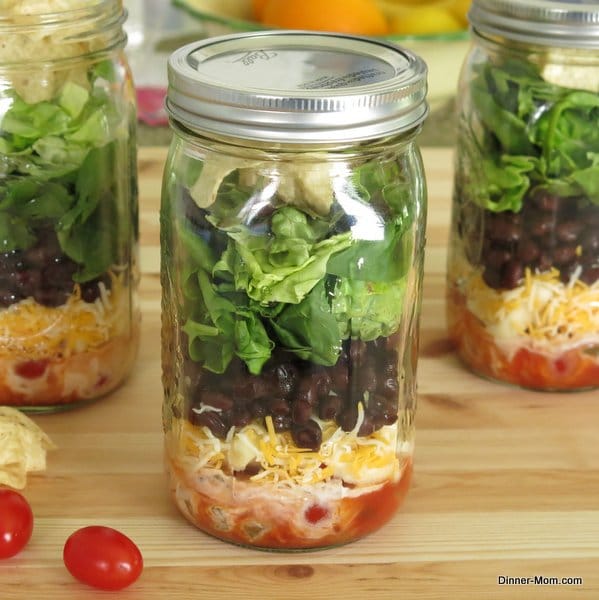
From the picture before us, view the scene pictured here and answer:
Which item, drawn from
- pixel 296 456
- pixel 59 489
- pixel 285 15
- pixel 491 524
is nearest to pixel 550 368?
pixel 491 524

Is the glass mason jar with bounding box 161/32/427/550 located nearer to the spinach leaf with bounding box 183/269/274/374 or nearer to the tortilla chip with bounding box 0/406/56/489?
the spinach leaf with bounding box 183/269/274/374

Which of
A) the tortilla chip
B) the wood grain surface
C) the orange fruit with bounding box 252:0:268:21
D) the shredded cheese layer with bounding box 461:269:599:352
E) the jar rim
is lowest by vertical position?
the wood grain surface

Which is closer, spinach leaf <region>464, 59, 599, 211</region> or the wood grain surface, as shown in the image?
the wood grain surface

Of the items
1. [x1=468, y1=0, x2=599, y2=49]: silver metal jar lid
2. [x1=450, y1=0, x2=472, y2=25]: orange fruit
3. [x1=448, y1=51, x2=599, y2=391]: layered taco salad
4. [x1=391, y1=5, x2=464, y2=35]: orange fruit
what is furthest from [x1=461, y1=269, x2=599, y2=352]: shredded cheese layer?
[x1=450, y1=0, x2=472, y2=25]: orange fruit

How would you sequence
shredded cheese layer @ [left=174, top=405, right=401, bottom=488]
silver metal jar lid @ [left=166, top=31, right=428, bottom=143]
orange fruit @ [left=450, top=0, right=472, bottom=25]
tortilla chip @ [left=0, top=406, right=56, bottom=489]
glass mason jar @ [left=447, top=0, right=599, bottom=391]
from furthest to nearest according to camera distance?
1. orange fruit @ [left=450, top=0, right=472, bottom=25]
2. glass mason jar @ [left=447, top=0, right=599, bottom=391]
3. tortilla chip @ [left=0, top=406, right=56, bottom=489]
4. shredded cheese layer @ [left=174, top=405, right=401, bottom=488]
5. silver metal jar lid @ [left=166, top=31, right=428, bottom=143]

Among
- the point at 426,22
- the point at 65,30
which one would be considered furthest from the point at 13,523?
the point at 426,22

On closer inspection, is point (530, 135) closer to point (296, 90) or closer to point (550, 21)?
point (550, 21)

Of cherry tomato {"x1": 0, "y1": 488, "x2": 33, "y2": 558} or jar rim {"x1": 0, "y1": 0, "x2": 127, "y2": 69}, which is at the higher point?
jar rim {"x1": 0, "y1": 0, "x2": 127, "y2": 69}
